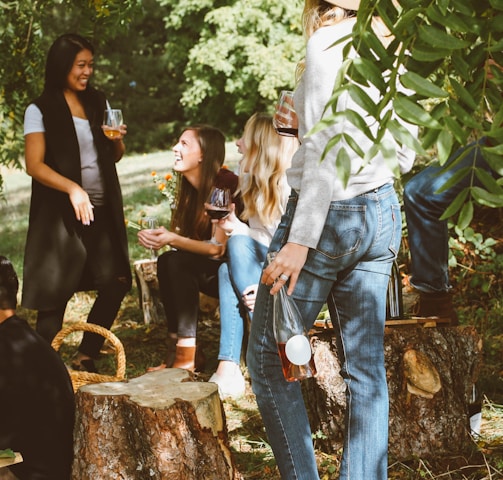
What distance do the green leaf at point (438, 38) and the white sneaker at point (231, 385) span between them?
3179 mm

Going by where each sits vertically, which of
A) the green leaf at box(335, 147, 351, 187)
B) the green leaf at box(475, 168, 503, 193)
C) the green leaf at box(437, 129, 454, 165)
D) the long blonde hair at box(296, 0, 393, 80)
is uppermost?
the long blonde hair at box(296, 0, 393, 80)

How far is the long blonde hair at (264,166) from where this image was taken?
13.7 feet

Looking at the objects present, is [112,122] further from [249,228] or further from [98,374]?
[98,374]

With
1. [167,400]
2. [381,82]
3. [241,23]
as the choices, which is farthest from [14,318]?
[241,23]

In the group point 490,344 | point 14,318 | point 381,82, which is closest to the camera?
point 381,82

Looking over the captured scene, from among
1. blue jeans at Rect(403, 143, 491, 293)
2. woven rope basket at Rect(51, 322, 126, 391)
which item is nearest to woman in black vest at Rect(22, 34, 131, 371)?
woven rope basket at Rect(51, 322, 126, 391)

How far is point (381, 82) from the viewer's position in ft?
4.50

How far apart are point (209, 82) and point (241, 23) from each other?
318 cm

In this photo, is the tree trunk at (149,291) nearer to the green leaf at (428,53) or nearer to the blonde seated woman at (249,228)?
the blonde seated woman at (249,228)

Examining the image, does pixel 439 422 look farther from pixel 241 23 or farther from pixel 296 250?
pixel 241 23

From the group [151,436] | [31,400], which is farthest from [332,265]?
[31,400]

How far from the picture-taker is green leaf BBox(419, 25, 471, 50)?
130 centimetres

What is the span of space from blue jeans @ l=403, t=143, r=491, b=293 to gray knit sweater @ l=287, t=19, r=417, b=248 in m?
1.23

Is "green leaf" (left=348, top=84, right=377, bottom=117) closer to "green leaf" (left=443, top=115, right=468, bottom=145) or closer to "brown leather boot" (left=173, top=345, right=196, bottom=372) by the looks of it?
"green leaf" (left=443, top=115, right=468, bottom=145)
